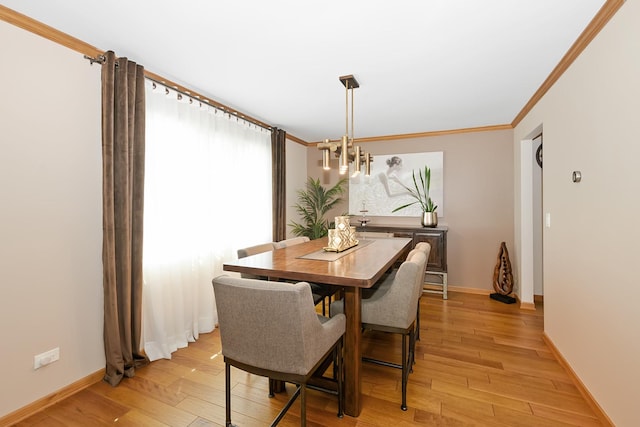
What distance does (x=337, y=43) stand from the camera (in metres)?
2.04

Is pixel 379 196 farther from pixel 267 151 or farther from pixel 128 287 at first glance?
pixel 128 287

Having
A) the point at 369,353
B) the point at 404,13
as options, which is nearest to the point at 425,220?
the point at 369,353

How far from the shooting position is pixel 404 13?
1.73m

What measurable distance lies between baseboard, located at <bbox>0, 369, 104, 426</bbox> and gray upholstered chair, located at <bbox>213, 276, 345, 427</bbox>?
4.47 ft

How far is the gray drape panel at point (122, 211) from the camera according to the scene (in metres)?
2.10

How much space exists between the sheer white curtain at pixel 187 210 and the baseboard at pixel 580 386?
9.98 ft

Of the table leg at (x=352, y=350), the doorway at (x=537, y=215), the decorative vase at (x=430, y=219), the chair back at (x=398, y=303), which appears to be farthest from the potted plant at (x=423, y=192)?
the table leg at (x=352, y=350)

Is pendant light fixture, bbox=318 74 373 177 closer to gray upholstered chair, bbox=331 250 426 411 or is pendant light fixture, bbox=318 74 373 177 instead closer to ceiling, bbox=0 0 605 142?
ceiling, bbox=0 0 605 142

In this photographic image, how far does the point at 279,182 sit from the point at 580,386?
3.61m

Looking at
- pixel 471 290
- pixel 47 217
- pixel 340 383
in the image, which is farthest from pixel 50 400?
pixel 471 290

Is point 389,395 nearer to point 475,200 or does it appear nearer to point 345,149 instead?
point 345,149

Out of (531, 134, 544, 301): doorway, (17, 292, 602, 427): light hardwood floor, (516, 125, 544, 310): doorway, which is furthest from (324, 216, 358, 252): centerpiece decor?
(531, 134, 544, 301): doorway

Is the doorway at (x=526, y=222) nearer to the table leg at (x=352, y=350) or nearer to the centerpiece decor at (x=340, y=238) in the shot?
the centerpiece decor at (x=340, y=238)

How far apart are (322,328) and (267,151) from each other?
9.83 ft
